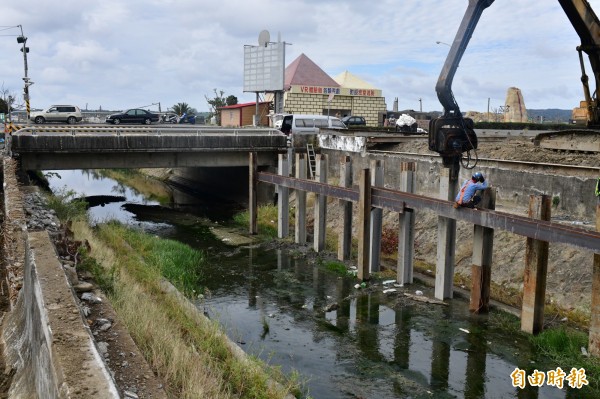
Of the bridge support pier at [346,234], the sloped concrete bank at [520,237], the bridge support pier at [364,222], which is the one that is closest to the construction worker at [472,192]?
the sloped concrete bank at [520,237]

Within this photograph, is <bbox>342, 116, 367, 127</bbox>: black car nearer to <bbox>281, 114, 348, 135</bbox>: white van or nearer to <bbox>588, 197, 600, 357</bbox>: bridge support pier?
<bbox>281, 114, 348, 135</bbox>: white van

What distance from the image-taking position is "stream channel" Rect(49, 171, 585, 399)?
365 inches

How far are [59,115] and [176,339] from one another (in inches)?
1379

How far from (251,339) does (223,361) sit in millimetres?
2969

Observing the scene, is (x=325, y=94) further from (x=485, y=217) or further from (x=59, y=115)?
(x=485, y=217)

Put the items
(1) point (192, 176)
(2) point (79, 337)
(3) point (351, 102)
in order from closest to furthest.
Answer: (2) point (79, 337) < (1) point (192, 176) < (3) point (351, 102)

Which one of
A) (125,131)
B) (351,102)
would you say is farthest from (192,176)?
(351,102)

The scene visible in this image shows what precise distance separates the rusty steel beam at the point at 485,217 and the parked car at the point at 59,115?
88.9 ft

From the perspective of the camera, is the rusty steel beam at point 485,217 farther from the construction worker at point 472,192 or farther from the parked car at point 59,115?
the parked car at point 59,115

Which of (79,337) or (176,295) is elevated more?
(79,337)

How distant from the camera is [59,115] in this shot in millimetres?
38656

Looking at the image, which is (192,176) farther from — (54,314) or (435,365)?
(54,314)

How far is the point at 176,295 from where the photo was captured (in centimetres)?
1167

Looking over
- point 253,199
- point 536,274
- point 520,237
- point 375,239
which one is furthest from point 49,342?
point 253,199
